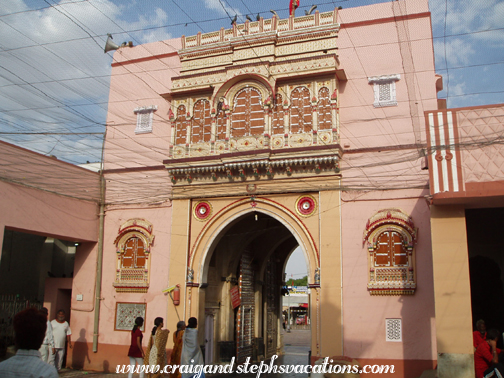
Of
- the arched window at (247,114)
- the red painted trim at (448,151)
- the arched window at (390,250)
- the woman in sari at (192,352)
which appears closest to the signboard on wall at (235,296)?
the arched window at (247,114)

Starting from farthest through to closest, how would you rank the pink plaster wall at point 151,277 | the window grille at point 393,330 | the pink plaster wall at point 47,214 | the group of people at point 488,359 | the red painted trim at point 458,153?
the pink plaster wall at point 151,277, the pink plaster wall at point 47,214, the window grille at point 393,330, the red painted trim at point 458,153, the group of people at point 488,359

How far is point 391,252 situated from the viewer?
12.0 meters

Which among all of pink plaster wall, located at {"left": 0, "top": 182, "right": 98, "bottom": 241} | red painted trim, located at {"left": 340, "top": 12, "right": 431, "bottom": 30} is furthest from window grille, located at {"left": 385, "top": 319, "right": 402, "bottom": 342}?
pink plaster wall, located at {"left": 0, "top": 182, "right": 98, "bottom": 241}

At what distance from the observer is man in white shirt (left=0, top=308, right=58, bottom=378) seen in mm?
3305

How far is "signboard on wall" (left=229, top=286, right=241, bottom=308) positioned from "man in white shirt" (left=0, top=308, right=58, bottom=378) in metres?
12.3

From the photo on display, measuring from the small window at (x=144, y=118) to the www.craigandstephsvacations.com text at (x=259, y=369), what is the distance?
6.98 m

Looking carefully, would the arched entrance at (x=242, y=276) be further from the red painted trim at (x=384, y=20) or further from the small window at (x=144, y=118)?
the red painted trim at (x=384, y=20)

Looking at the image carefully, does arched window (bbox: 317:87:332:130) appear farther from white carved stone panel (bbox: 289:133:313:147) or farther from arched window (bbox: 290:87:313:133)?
white carved stone panel (bbox: 289:133:313:147)

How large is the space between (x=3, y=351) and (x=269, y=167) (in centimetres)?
943

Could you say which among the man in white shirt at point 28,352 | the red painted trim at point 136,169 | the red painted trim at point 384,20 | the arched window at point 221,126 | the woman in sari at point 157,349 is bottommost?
the woman in sari at point 157,349

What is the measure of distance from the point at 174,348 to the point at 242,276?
7.52 meters

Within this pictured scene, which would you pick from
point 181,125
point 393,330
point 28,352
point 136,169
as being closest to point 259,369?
point 393,330

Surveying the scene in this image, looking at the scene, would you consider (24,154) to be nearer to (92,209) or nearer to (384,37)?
(92,209)

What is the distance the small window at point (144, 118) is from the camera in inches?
607
